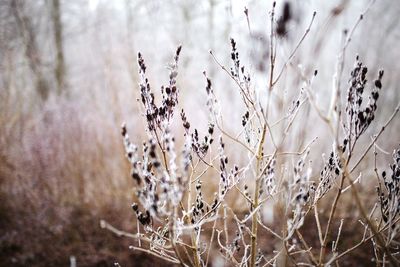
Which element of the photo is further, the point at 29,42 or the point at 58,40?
the point at 58,40

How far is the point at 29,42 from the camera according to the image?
318 inches

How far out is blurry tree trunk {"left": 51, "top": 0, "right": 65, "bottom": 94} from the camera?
9.45m

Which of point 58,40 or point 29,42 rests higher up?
point 58,40

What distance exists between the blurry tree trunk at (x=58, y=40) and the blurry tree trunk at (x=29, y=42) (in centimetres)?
58

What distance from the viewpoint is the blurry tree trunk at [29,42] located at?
7357mm

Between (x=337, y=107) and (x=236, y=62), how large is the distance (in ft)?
1.82

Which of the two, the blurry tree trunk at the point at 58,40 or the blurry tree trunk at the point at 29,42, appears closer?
the blurry tree trunk at the point at 29,42

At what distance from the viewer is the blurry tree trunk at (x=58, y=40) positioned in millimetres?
9453

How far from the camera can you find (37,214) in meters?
5.20

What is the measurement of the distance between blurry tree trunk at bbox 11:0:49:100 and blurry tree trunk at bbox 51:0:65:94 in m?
0.58

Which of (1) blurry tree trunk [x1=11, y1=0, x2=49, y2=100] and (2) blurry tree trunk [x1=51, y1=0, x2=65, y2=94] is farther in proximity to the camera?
(2) blurry tree trunk [x1=51, y1=0, x2=65, y2=94]

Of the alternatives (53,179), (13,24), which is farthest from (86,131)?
(13,24)

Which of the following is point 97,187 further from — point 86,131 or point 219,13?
point 219,13

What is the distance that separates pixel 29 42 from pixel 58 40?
177 cm
